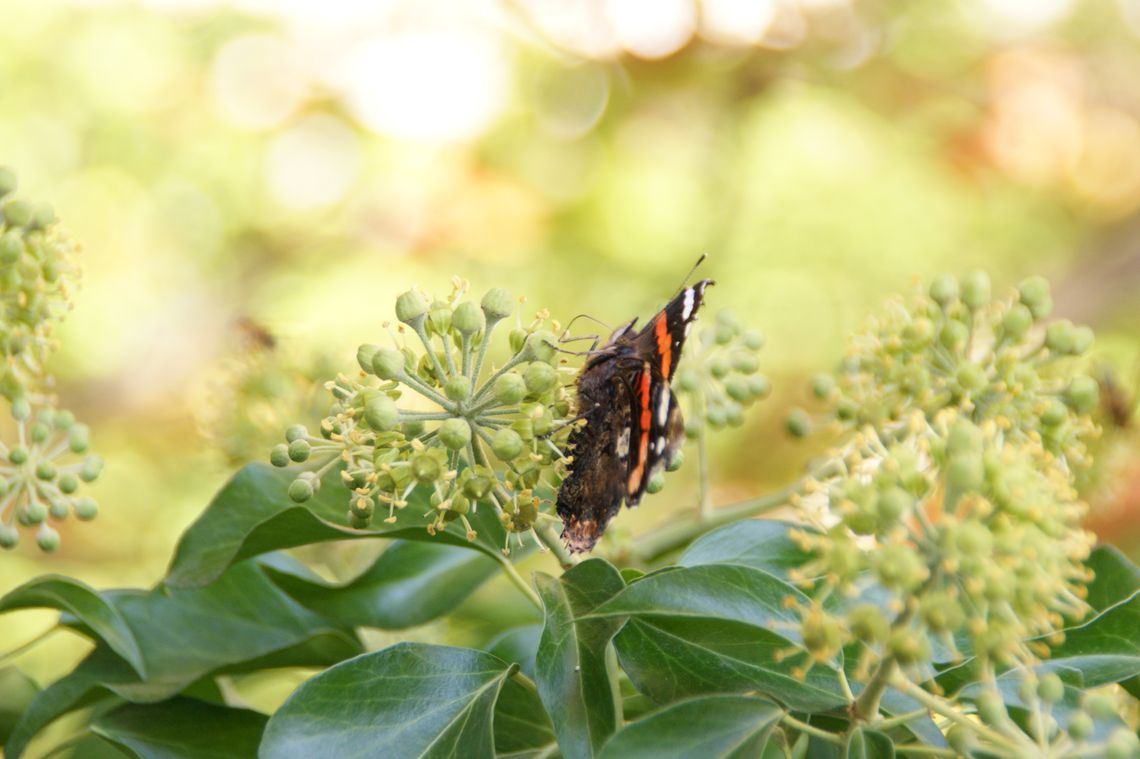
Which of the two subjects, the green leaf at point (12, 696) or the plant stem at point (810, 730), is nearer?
the plant stem at point (810, 730)

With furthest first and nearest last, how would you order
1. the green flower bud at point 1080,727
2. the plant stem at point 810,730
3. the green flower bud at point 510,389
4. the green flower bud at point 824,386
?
the green flower bud at point 824,386 < the green flower bud at point 510,389 < the plant stem at point 810,730 < the green flower bud at point 1080,727

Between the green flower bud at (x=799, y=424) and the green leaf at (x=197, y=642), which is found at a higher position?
the green flower bud at (x=799, y=424)

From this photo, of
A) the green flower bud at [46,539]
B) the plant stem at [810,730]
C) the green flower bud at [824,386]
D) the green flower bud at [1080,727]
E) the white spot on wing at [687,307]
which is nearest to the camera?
the green flower bud at [1080,727]

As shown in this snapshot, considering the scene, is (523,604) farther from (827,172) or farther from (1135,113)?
(1135,113)

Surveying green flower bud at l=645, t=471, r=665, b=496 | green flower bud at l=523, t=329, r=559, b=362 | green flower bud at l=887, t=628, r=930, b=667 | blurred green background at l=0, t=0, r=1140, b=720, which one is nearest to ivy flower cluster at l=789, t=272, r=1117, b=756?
green flower bud at l=887, t=628, r=930, b=667

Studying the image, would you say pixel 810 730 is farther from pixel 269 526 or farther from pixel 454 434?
pixel 269 526

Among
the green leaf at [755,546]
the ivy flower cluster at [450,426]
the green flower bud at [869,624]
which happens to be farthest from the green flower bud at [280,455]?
the green flower bud at [869,624]

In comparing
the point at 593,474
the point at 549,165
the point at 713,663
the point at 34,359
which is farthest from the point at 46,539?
the point at 549,165

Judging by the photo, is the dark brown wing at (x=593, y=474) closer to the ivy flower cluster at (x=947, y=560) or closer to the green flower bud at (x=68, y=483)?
the ivy flower cluster at (x=947, y=560)
